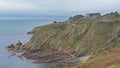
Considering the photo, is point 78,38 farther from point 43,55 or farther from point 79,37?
point 43,55

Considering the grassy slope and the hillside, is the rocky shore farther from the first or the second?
the grassy slope

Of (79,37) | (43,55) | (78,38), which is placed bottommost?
(43,55)

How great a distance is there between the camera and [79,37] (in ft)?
384

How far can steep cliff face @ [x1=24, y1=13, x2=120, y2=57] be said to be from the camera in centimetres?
10650

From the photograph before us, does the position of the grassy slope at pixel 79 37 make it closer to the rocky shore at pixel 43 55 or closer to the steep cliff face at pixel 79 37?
the steep cliff face at pixel 79 37

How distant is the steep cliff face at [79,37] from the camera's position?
106500 mm

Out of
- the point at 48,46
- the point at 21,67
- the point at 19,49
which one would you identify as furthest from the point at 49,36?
the point at 21,67

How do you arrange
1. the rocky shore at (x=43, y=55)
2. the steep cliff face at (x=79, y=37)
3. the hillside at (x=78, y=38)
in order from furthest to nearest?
the steep cliff face at (x=79, y=37) → the hillside at (x=78, y=38) → the rocky shore at (x=43, y=55)

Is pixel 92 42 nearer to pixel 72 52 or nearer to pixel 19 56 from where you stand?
pixel 72 52

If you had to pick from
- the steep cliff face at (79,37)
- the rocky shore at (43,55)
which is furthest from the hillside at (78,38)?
the rocky shore at (43,55)

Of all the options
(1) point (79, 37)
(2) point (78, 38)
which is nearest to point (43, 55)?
(2) point (78, 38)

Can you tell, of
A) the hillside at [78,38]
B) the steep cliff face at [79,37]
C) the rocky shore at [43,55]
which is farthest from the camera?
the steep cliff face at [79,37]

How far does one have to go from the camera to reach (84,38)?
114 m

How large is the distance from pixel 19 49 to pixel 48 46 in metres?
13.0
